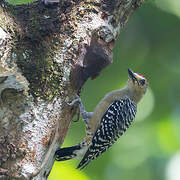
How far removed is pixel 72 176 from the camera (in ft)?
15.4

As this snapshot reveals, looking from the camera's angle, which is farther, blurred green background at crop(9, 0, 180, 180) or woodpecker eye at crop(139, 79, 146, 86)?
blurred green background at crop(9, 0, 180, 180)

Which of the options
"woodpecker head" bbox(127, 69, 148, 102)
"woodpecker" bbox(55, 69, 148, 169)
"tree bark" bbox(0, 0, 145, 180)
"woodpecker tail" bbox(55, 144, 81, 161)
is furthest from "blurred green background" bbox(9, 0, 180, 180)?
"tree bark" bbox(0, 0, 145, 180)

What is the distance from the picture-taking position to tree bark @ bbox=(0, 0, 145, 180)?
335cm

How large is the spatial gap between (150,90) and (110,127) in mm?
1939

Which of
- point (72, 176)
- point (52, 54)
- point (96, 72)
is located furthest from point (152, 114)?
point (52, 54)

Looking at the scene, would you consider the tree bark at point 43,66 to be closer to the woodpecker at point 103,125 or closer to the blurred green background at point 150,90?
the woodpecker at point 103,125

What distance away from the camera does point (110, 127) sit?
5.08 m

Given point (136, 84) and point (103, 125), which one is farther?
point (136, 84)

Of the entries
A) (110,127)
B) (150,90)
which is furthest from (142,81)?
(110,127)

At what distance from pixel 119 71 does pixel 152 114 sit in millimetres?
991

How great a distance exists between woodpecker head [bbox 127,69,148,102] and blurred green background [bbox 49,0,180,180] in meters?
0.53

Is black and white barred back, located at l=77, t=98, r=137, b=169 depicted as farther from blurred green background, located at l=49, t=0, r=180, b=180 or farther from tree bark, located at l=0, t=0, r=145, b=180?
tree bark, located at l=0, t=0, r=145, b=180

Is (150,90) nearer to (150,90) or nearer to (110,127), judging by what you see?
(150,90)

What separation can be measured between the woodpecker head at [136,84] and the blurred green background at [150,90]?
0.53 metres
